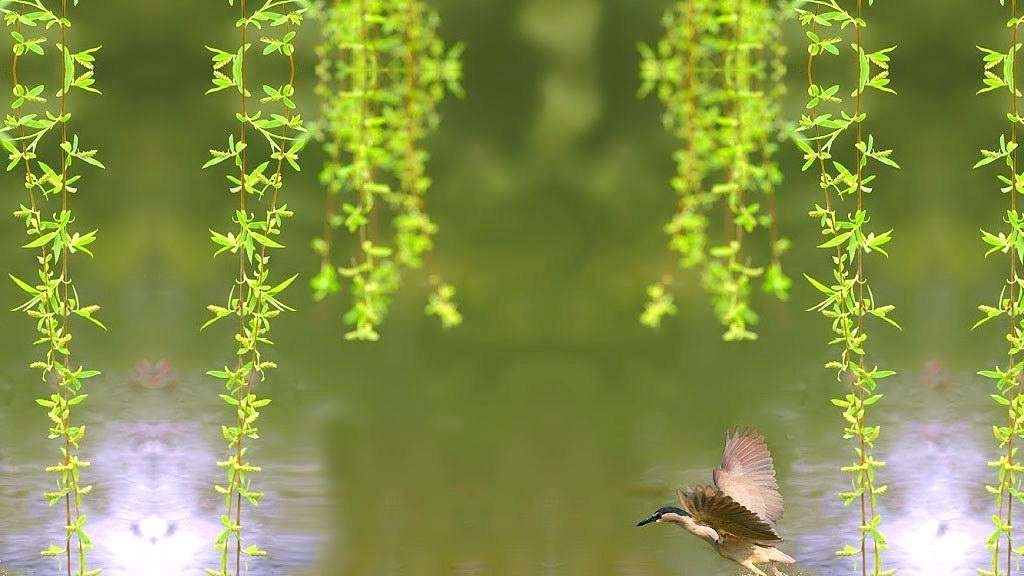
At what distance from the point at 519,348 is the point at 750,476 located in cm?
177

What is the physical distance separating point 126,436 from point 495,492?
3.18 feet

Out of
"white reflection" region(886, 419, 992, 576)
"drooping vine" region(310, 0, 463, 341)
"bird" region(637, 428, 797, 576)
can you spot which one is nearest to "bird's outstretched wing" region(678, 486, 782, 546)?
"bird" region(637, 428, 797, 576)

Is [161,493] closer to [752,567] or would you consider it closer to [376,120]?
[376,120]

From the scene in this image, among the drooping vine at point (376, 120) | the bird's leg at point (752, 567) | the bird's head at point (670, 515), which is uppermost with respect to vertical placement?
the drooping vine at point (376, 120)

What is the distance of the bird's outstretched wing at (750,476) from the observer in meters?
2.62

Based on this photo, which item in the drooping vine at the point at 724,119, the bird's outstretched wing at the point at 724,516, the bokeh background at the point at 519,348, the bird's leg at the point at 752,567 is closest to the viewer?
the bird's outstretched wing at the point at 724,516

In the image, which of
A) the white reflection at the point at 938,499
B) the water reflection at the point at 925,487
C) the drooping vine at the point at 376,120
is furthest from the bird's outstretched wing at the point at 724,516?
the drooping vine at the point at 376,120

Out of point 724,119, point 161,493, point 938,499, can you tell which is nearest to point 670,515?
point 724,119

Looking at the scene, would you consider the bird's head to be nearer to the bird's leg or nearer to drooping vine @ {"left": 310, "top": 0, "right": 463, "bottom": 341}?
the bird's leg

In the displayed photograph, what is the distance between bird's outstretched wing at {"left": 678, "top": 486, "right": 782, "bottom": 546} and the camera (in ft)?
8.18

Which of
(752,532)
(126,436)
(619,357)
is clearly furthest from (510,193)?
(752,532)

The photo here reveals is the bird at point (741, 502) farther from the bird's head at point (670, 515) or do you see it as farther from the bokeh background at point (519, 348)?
the bokeh background at point (519, 348)

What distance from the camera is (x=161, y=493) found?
3.21 meters

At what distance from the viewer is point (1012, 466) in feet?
7.12
